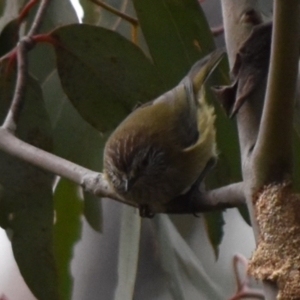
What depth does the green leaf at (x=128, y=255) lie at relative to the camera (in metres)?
1.19

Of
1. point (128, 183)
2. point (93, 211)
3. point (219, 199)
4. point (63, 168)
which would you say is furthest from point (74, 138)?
point (219, 199)

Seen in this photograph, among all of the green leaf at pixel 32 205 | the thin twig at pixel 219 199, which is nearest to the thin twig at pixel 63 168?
the thin twig at pixel 219 199

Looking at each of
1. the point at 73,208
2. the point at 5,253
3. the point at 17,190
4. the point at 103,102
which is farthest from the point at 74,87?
the point at 5,253

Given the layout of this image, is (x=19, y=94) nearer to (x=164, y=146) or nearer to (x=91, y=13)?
(x=164, y=146)

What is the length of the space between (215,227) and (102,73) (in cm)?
37

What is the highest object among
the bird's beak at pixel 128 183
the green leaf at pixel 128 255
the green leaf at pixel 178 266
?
the bird's beak at pixel 128 183

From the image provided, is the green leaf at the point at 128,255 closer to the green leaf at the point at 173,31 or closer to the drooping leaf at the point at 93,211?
the drooping leaf at the point at 93,211

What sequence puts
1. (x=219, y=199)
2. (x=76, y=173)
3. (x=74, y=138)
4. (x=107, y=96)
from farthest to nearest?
1. (x=74, y=138)
2. (x=107, y=96)
3. (x=76, y=173)
4. (x=219, y=199)

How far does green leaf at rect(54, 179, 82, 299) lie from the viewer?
1.45 metres

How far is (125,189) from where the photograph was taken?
43.8 inches

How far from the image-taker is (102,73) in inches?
49.4

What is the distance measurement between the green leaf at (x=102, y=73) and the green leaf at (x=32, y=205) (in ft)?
0.25

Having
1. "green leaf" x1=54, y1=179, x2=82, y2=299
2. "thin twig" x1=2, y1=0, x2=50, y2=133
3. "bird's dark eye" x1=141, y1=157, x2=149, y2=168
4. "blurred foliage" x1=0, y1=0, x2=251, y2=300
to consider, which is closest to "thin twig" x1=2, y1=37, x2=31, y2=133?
"thin twig" x1=2, y1=0, x2=50, y2=133

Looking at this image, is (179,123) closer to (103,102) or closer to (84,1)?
(103,102)
